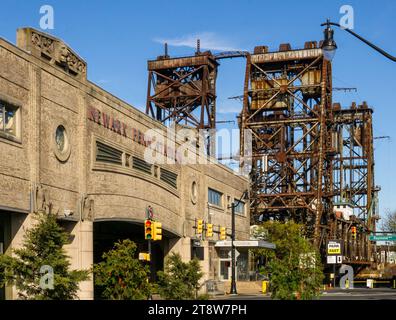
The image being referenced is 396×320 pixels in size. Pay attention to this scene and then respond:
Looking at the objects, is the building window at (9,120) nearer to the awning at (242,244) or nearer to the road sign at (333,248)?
the awning at (242,244)

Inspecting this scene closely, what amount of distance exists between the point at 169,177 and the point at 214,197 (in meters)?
13.2

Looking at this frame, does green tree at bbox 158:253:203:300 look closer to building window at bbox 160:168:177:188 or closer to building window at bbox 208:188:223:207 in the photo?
building window at bbox 160:168:177:188

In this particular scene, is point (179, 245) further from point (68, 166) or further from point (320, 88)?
point (320, 88)

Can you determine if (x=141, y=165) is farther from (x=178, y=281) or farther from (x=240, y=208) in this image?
(x=240, y=208)

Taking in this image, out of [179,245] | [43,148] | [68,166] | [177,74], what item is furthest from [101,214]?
[177,74]

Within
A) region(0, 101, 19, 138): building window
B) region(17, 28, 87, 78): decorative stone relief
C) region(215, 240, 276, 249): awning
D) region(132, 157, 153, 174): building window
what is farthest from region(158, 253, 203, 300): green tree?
region(215, 240, 276, 249): awning

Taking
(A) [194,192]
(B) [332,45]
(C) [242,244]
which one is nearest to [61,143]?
(B) [332,45]

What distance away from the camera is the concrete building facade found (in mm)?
35406

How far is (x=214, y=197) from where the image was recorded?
2731 inches

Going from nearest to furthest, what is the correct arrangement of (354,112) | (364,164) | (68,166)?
1. (68,166)
2. (354,112)
3. (364,164)

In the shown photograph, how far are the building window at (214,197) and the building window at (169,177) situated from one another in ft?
32.3

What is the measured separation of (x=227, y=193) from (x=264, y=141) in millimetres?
36489

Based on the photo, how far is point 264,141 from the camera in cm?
10875
